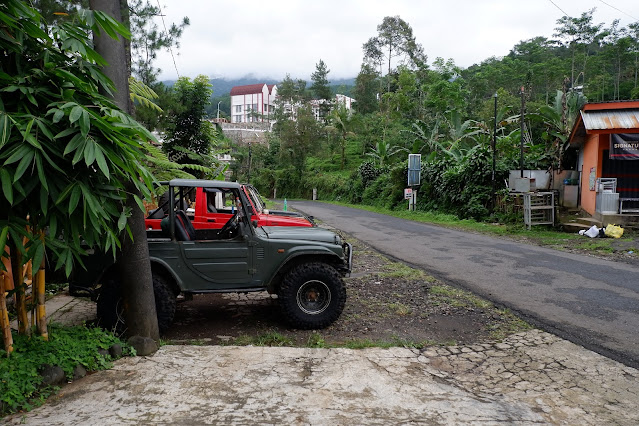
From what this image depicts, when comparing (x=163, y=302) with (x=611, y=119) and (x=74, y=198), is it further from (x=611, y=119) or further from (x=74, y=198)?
(x=611, y=119)

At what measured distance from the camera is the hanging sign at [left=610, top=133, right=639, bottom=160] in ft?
47.7

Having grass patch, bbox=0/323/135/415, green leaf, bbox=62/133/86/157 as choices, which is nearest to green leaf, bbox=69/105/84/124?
green leaf, bbox=62/133/86/157

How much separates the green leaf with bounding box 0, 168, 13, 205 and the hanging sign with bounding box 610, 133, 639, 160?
1626cm

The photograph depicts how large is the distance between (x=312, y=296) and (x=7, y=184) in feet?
11.6

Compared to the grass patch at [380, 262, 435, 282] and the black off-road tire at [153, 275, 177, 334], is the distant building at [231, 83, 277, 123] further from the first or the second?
the black off-road tire at [153, 275, 177, 334]

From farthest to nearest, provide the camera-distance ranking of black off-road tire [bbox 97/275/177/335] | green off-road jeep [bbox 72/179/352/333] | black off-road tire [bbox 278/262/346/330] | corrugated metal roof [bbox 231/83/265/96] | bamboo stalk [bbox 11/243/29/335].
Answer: corrugated metal roof [bbox 231/83/265/96] < black off-road tire [bbox 278/262/346/330] < green off-road jeep [bbox 72/179/352/333] < black off-road tire [bbox 97/275/177/335] < bamboo stalk [bbox 11/243/29/335]

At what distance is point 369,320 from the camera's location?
6117 mm

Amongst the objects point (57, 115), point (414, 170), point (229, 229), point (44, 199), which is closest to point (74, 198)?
point (44, 199)

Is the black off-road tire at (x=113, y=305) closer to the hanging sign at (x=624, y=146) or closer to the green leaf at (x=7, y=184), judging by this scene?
the green leaf at (x=7, y=184)

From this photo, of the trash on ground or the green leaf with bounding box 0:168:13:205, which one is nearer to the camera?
the green leaf with bounding box 0:168:13:205

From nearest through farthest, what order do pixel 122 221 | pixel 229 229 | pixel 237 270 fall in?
pixel 122 221
pixel 237 270
pixel 229 229

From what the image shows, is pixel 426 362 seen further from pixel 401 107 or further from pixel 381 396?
pixel 401 107

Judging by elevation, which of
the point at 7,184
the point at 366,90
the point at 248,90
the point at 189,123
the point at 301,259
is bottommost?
the point at 301,259

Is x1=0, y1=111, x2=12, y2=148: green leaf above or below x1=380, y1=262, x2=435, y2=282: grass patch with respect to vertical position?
above
